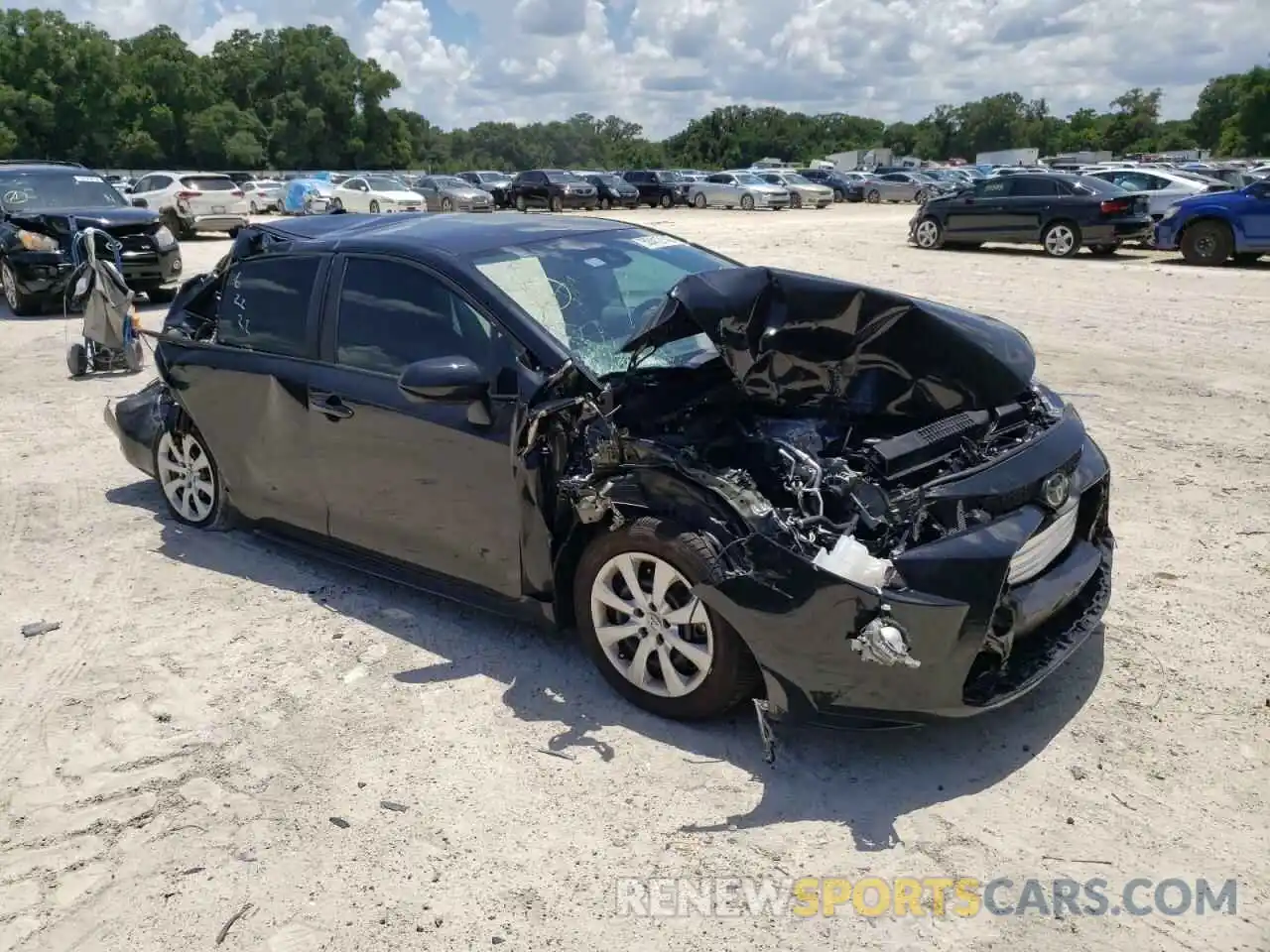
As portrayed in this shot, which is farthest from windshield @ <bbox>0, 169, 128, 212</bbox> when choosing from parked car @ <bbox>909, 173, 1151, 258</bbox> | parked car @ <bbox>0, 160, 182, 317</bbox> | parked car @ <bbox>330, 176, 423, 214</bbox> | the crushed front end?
parked car @ <bbox>330, 176, 423, 214</bbox>

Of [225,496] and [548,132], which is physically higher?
[548,132]

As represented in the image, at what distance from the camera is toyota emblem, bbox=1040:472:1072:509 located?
3.57 m

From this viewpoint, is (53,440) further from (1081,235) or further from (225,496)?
(1081,235)

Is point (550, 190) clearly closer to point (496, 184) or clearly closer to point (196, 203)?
point (496, 184)

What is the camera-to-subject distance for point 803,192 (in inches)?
1644

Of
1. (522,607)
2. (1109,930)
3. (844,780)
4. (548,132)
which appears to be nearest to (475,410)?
(522,607)

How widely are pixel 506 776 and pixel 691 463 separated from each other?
4.09 feet

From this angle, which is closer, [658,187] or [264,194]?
[264,194]

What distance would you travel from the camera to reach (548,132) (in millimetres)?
115688

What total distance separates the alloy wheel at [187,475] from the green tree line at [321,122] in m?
56.7

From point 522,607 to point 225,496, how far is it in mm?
2336

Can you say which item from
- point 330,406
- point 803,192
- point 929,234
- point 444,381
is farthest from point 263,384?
point 803,192

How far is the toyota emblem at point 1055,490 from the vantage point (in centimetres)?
357

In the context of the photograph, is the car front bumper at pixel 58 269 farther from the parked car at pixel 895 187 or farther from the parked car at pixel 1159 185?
the parked car at pixel 895 187
